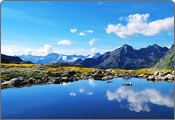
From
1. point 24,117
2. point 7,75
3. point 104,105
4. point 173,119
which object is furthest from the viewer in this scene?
point 7,75

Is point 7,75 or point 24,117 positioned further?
point 7,75

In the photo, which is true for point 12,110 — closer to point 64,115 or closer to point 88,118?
point 64,115

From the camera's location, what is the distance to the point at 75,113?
31.9 metres

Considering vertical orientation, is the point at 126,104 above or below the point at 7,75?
below

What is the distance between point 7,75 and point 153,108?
7629cm

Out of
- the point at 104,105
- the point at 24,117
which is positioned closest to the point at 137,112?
the point at 104,105

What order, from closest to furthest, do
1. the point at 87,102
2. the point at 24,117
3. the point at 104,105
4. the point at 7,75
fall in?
the point at 24,117
the point at 104,105
the point at 87,102
the point at 7,75

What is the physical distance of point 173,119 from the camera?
92.3ft

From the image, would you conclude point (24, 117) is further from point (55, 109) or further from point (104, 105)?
point (104, 105)

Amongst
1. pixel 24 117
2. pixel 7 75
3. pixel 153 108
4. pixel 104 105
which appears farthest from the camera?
pixel 7 75

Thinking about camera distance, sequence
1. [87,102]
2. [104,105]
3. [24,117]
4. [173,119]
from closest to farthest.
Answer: [173,119]
[24,117]
[104,105]
[87,102]

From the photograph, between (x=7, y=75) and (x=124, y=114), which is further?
(x=7, y=75)

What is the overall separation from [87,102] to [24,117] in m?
16.2

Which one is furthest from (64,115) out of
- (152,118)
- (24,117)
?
(152,118)
